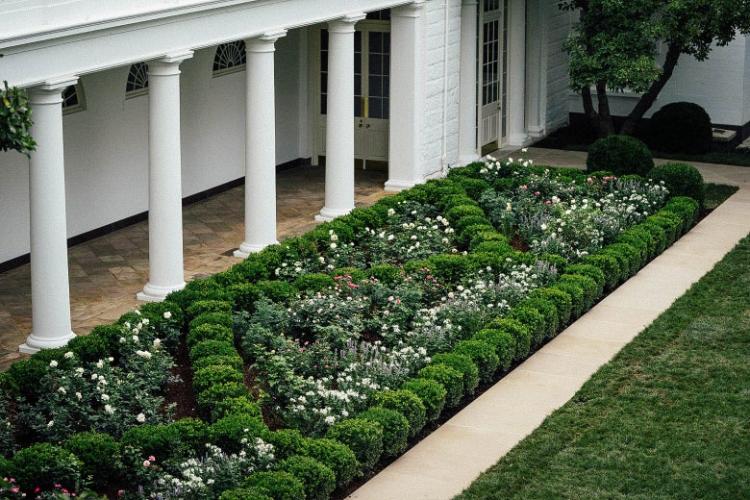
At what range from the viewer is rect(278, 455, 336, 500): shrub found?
39.8 ft

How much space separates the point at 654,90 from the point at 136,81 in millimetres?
10783

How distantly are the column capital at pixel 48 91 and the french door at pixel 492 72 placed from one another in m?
12.4

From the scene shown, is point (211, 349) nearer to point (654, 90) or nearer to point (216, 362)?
point (216, 362)

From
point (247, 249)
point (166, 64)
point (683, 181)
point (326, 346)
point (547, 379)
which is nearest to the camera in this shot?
point (326, 346)

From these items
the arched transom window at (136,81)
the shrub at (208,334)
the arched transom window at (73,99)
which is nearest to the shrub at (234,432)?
the shrub at (208,334)

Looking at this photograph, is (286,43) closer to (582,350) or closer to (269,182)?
(269,182)

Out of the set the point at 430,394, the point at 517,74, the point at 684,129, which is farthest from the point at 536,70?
the point at 430,394

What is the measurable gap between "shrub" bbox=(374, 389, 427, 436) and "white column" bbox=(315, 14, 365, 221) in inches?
322

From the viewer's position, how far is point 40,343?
622 inches

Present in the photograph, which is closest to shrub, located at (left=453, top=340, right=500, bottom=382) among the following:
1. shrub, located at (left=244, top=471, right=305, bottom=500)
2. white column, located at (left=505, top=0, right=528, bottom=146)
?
shrub, located at (left=244, top=471, right=305, bottom=500)

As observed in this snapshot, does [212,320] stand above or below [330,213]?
below

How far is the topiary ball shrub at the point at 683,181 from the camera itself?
22.7 metres

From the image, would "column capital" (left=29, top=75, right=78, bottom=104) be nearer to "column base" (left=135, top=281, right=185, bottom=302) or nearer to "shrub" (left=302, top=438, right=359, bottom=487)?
"column base" (left=135, top=281, right=185, bottom=302)

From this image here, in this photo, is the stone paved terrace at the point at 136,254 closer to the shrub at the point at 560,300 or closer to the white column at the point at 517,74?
the white column at the point at 517,74
